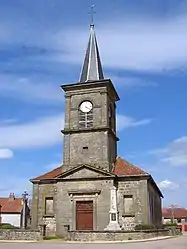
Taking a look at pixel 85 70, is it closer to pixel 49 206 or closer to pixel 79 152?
pixel 79 152

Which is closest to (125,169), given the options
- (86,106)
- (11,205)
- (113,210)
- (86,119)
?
(113,210)

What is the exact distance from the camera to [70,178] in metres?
31.7

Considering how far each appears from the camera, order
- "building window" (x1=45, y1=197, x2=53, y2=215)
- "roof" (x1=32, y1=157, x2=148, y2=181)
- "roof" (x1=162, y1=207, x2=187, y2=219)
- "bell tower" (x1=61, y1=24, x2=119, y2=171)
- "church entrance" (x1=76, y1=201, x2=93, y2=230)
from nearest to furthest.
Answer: "church entrance" (x1=76, y1=201, x2=93, y2=230) → "roof" (x1=32, y1=157, x2=148, y2=181) → "building window" (x1=45, y1=197, x2=53, y2=215) → "bell tower" (x1=61, y1=24, x2=119, y2=171) → "roof" (x1=162, y1=207, x2=187, y2=219)

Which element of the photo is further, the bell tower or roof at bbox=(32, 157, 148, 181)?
the bell tower

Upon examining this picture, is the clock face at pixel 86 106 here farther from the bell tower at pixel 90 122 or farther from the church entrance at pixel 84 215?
the church entrance at pixel 84 215

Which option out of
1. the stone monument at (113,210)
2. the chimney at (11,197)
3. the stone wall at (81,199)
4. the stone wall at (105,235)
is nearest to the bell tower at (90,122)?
the stone wall at (81,199)

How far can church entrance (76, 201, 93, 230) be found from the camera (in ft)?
100

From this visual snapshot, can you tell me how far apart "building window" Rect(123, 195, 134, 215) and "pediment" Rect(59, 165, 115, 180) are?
7.60 feet

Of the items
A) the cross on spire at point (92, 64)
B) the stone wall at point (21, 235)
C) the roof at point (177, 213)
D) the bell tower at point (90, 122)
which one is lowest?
the roof at point (177, 213)

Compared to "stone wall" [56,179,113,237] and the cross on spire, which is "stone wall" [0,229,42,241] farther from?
the cross on spire

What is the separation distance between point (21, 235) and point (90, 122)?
12551mm

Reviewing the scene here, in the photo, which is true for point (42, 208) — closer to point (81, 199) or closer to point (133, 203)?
point (81, 199)

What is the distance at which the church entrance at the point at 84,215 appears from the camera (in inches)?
1206

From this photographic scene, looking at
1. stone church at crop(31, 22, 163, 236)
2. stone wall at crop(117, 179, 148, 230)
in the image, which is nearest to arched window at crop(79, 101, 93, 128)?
stone church at crop(31, 22, 163, 236)
